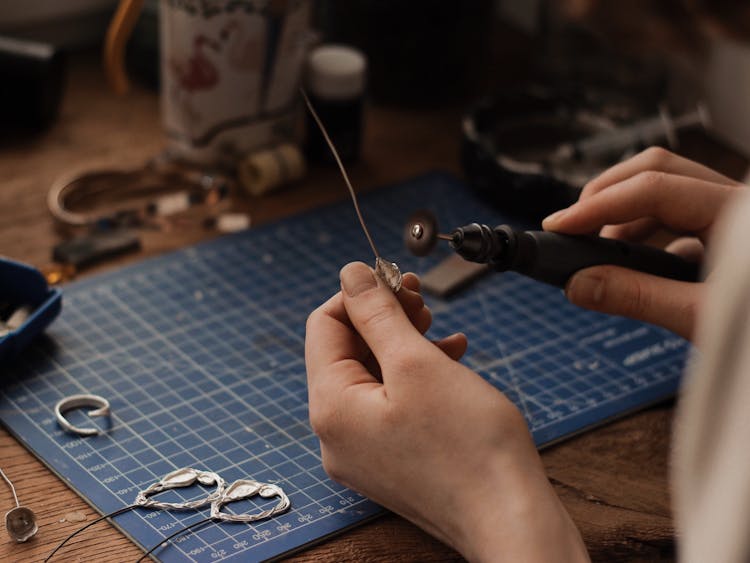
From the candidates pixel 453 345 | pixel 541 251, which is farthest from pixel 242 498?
pixel 541 251

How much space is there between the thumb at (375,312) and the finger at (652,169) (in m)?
0.26

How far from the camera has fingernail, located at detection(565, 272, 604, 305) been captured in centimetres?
89

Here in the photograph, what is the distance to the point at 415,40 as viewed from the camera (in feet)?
4.90

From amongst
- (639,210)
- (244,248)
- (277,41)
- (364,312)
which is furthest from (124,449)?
(277,41)

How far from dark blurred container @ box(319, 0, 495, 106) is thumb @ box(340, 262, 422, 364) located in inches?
28.5

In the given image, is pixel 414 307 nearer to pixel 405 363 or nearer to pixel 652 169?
pixel 405 363

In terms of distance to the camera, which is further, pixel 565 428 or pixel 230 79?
pixel 230 79

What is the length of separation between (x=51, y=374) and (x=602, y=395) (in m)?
0.52

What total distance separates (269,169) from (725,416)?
847 mm

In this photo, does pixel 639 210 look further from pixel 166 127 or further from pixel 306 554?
pixel 166 127

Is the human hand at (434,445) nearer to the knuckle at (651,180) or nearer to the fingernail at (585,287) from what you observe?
the fingernail at (585,287)

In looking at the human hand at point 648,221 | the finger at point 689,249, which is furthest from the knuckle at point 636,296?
the finger at point 689,249

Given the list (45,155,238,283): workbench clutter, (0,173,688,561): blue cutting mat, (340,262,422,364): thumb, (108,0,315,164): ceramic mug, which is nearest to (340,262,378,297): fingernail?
(340,262,422,364): thumb

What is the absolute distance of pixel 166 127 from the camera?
1.37 m
